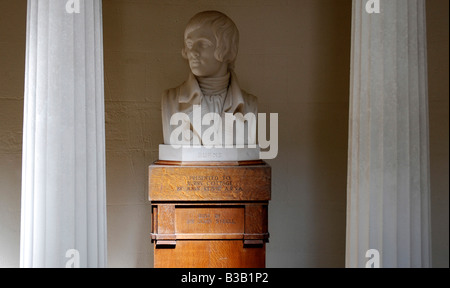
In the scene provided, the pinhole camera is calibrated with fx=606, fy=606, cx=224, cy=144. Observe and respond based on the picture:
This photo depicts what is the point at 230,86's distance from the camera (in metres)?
5.11

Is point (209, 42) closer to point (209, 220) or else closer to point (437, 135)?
point (209, 220)

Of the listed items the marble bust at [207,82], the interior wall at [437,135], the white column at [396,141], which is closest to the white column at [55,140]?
the marble bust at [207,82]

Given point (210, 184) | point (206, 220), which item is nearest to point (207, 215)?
point (206, 220)

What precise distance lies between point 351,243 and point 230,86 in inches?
67.6

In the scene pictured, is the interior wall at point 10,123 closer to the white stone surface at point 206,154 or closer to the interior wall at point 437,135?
the white stone surface at point 206,154

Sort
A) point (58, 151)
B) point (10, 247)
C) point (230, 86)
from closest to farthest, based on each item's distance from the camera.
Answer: point (58, 151) < point (230, 86) < point (10, 247)

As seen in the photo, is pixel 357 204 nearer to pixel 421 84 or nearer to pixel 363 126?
pixel 363 126

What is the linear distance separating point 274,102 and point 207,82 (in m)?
1.62

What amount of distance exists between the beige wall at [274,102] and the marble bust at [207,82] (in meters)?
1.46

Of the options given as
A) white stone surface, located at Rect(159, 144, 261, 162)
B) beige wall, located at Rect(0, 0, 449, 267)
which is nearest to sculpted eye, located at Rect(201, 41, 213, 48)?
white stone surface, located at Rect(159, 144, 261, 162)

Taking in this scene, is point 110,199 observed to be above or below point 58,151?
below

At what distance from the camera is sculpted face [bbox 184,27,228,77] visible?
4859mm

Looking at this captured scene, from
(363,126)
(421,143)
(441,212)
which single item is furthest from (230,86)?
(441,212)
